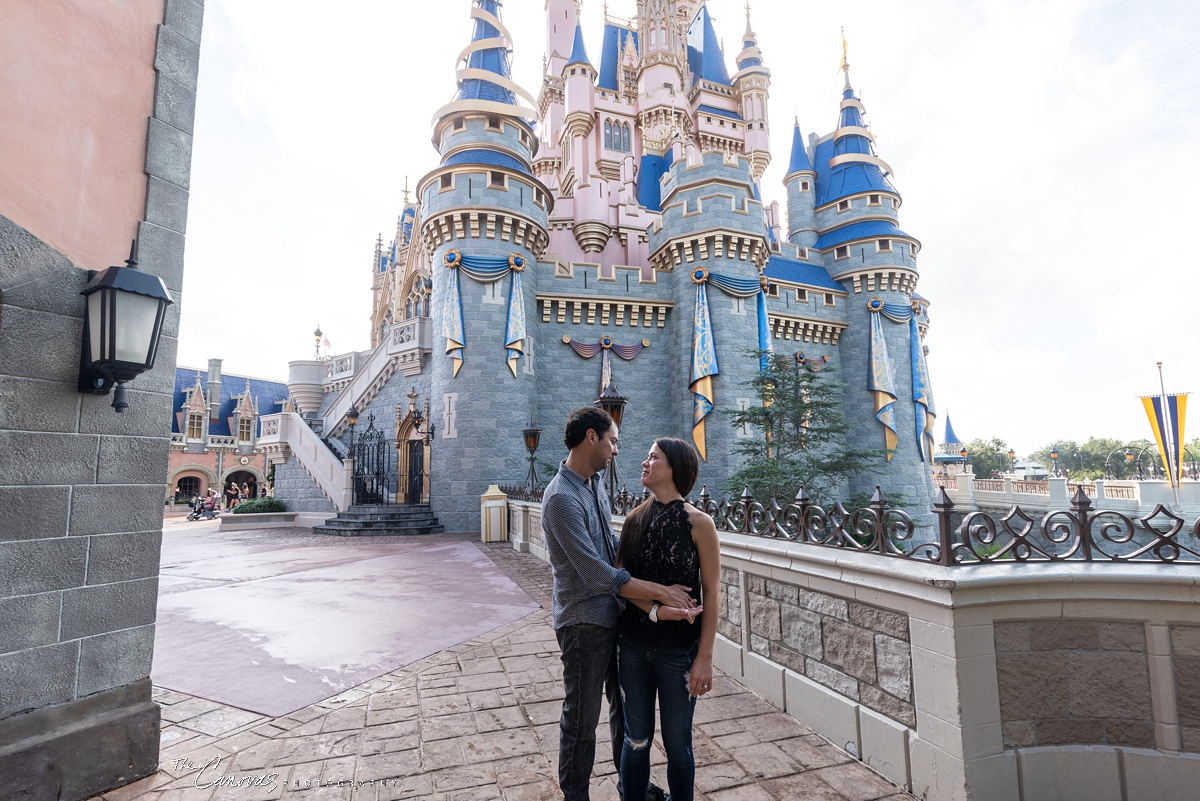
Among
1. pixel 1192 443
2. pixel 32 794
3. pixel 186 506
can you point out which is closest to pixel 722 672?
pixel 32 794

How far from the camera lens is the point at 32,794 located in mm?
2541

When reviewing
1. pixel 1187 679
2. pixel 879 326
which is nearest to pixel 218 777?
pixel 1187 679

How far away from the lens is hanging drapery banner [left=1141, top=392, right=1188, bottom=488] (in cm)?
2064

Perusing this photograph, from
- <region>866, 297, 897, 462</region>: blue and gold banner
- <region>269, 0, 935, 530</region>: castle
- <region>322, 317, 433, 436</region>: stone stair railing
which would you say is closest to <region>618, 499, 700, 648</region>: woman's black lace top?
<region>269, 0, 935, 530</region>: castle

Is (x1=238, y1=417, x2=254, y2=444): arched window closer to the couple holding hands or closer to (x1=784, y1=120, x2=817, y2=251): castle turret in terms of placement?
(x1=784, y1=120, x2=817, y2=251): castle turret

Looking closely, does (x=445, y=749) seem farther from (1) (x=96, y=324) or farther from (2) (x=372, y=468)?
(2) (x=372, y=468)

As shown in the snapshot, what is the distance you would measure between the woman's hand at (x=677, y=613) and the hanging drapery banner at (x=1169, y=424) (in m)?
27.2

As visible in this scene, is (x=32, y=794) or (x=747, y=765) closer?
(x=32, y=794)

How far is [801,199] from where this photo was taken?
24969mm

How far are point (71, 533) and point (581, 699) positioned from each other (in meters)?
2.65

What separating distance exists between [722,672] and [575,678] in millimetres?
2719

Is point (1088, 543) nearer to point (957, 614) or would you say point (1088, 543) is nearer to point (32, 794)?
point (957, 614)

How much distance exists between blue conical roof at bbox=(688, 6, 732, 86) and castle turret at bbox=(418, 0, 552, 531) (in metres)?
19.6

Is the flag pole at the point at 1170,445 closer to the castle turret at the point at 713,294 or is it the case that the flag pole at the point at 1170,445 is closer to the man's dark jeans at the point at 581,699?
the castle turret at the point at 713,294
